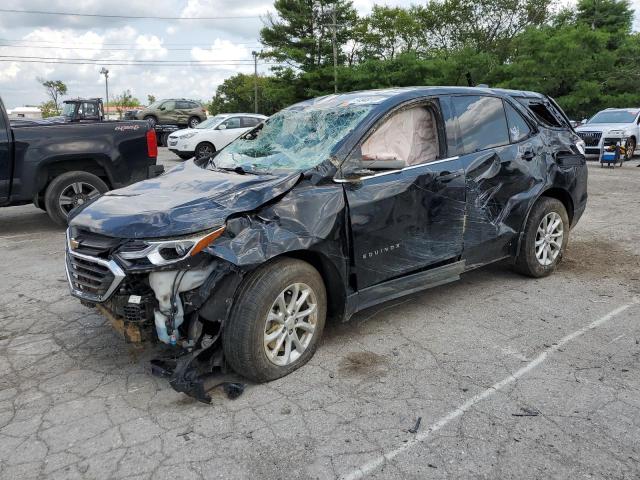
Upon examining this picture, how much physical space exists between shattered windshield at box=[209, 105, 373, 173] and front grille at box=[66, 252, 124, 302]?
1.33 m

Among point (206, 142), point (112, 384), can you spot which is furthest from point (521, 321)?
point (206, 142)

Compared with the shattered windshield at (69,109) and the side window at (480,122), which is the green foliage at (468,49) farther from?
the side window at (480,122)

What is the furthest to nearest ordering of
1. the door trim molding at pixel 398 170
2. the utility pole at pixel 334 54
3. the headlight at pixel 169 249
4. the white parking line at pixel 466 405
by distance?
the utility pole at pixel 334 54 < the door trim molding at pixel 398 170 < the headlight at pixel 169 249 < the white parking line at pixel 466 405

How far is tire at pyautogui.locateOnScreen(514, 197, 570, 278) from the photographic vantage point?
503cm

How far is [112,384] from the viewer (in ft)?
11.2

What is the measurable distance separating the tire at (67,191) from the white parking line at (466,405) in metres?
6.11

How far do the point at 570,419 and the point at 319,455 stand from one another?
141 centimetres

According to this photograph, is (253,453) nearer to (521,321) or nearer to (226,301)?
(226,301)

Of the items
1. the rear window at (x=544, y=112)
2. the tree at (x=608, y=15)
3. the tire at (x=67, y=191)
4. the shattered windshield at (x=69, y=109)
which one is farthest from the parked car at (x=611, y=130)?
the tree at (x=608, y=15)

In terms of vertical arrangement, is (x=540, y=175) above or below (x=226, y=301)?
above

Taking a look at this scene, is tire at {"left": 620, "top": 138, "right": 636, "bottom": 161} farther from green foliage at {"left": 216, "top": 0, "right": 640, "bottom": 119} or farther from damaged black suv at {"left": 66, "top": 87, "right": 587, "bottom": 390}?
damaged black suv at {"left": 66, "top": 87, "right": 587, "bottom": 390}

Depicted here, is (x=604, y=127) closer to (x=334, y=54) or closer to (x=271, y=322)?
(x=271, y=322)

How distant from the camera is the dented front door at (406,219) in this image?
371cm

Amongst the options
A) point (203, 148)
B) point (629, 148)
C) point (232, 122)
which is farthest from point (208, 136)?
point (629, 148)
